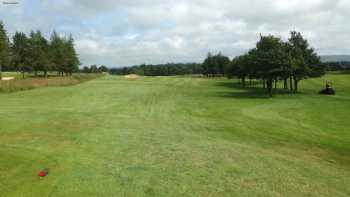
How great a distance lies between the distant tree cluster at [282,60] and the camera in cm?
3161

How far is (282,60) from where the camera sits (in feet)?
103

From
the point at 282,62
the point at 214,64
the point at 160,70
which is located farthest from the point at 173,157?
the point at 160,70

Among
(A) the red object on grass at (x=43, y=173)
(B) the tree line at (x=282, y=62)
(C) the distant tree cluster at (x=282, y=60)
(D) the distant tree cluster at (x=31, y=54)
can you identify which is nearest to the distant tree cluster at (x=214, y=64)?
(B) the tree line at (x=282, y=62)

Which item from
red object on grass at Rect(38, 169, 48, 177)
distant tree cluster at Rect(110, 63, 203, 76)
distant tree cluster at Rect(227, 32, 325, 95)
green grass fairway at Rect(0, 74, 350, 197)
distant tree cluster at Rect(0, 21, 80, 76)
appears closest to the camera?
A: green grass fairway at Rect(0, 74, 350, 197)

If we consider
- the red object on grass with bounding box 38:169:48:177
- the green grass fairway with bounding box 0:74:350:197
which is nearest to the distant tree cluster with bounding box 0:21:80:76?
the green grass fairway with bounding box 0:74:350:197

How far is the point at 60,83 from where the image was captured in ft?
153

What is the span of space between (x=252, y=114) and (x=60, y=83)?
3630cm

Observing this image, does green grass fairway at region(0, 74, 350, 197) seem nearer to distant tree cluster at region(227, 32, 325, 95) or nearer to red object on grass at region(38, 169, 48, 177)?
red object on grass at region(38, 169, 48, 177)

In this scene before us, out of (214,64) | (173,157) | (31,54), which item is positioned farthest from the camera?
(214,64)

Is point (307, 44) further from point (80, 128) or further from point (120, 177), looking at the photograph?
point (120, 177)

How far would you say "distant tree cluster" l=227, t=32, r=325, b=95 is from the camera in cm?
3161

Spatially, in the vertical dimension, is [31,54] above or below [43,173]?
above

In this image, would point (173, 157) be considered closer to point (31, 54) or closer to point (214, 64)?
point (31, 54)

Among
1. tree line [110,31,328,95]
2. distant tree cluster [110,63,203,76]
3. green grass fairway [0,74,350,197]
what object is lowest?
green grass fairway [0,74,350,197]
